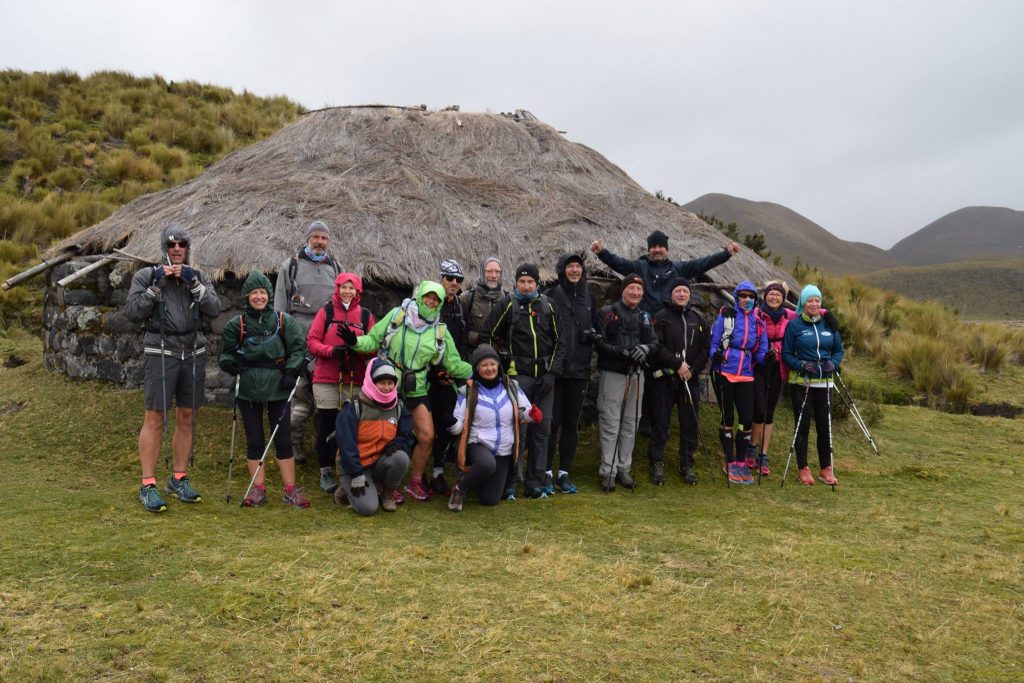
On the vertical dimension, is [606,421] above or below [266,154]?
below

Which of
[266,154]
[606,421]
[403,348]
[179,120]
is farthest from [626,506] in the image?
[179,120]

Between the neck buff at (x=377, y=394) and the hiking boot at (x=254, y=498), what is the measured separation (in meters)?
1.09

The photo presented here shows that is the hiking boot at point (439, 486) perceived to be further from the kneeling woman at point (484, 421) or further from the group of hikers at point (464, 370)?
the kneeling woman at point (484, 421)

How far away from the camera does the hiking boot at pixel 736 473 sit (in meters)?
6.89

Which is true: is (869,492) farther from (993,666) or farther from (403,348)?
(403,348)

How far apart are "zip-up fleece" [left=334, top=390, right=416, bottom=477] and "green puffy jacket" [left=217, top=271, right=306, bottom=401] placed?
1.68 ft

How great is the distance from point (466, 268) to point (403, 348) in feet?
7.50

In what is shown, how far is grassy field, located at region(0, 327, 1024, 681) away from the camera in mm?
3408

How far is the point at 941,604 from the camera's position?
14.1 feet

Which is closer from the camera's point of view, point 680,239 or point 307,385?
point 307,385

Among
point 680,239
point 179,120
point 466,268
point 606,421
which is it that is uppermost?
point 179,120

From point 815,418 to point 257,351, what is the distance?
4869 millimetres

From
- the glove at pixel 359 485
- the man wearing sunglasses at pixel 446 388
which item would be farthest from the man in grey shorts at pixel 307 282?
the glove at pixel 359 485

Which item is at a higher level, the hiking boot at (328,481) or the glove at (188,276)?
the glove at (188,276)
